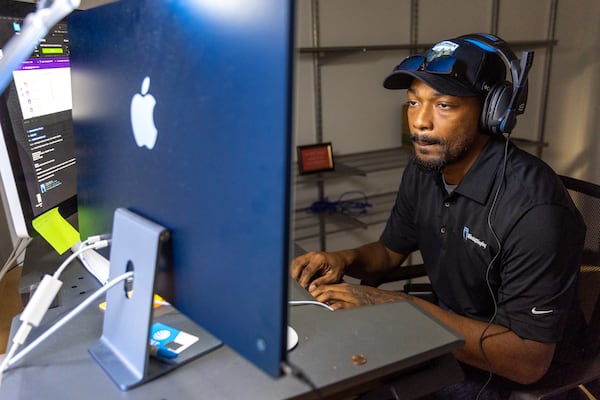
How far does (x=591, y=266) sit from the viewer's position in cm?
107

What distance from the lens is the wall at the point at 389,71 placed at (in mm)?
2123

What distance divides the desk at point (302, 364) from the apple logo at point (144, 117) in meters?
0.30

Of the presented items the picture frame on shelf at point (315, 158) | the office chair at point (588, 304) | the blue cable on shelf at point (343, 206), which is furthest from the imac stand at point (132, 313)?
the blue cable on shelf at point (343, 206)

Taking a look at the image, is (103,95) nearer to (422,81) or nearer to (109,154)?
(109,154)

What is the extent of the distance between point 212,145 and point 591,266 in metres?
1.02

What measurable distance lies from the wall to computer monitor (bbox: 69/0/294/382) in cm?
149

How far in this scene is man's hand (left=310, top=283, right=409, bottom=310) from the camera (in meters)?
0.89

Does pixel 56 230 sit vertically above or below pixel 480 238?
above

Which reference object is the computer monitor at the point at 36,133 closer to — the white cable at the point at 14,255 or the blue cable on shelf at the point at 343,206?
the white cable at the point at 14,255

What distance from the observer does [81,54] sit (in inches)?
27.7

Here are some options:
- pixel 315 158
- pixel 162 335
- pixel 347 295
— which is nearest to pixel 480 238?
pixel 347 295

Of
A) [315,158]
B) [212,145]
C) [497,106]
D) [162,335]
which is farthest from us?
[315,158]

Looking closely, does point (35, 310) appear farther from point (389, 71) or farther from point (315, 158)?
point (389, 71)

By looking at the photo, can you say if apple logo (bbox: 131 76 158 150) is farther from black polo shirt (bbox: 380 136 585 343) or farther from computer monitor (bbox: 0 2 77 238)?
black polo shirt (bbox: 380 136 585 343)
